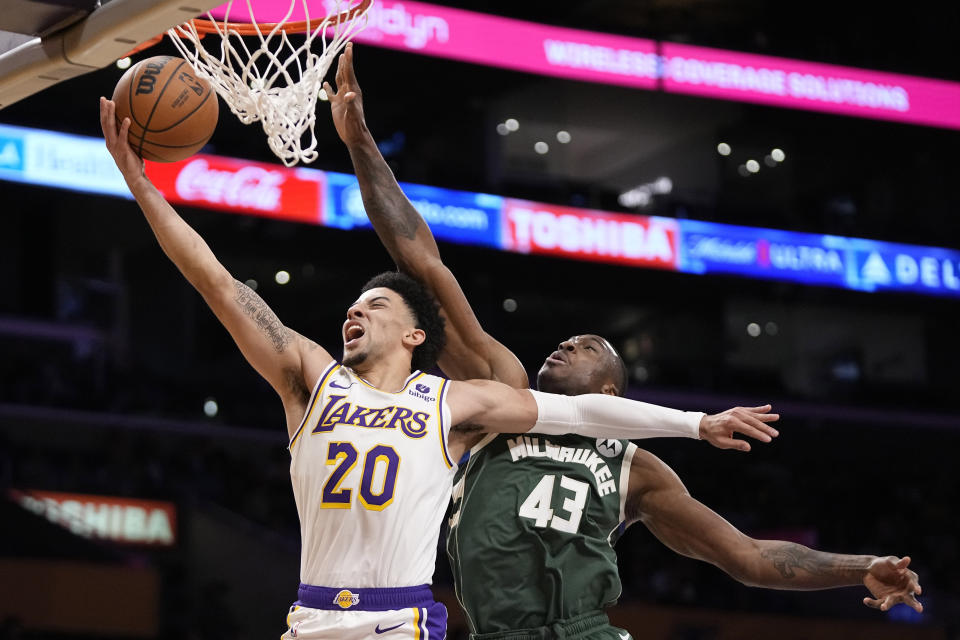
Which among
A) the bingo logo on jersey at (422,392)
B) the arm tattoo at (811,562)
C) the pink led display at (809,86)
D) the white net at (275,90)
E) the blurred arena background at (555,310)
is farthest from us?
the pink led display at (809,86)

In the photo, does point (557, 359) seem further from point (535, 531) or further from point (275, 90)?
point (275, 90)

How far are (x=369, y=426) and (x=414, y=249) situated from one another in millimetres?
972

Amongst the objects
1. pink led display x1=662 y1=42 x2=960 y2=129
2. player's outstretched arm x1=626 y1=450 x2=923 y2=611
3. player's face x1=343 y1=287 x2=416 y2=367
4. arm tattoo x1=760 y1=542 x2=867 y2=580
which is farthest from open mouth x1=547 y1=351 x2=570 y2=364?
pink led display x1=662 y1=42 x2=960 y2=129

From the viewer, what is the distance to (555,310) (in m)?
24.6

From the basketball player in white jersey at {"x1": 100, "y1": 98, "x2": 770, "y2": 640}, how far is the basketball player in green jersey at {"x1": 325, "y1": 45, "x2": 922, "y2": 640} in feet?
0.89

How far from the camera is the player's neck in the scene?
4133 millimetres

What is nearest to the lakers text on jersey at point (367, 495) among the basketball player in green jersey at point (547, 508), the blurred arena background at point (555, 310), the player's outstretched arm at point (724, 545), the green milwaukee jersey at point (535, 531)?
the basketball player in green jersey at point (547, 508)

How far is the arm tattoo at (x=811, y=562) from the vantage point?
4340 millimetres

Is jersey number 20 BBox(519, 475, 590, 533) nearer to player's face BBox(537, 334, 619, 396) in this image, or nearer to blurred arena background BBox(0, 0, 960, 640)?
player's face BBox(537, 334, 619, 396)

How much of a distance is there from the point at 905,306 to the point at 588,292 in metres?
5.15

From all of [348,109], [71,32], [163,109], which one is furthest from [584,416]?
[71,32]

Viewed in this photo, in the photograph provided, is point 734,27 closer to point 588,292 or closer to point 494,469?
point 588,292

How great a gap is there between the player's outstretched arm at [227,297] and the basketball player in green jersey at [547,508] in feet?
2.05

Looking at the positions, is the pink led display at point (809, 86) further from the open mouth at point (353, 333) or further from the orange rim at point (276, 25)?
the open mouth at point (353, 333)
